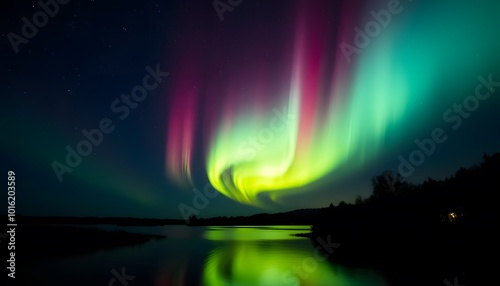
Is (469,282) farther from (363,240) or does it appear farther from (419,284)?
(363,240)

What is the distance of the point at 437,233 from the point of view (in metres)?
31.8

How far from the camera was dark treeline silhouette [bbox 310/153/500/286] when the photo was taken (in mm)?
22703

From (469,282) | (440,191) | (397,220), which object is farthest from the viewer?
(397,220)

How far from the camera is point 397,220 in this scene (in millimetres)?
38438

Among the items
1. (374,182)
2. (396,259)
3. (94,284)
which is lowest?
(396,259)

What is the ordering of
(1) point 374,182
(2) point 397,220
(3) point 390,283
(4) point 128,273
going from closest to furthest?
(3) point 390,283 → (4) point 128,273 → (2) point 397,220 → (1) point 374,182

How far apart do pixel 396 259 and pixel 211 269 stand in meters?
17.9

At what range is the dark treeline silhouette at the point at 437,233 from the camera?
22703 millimetres

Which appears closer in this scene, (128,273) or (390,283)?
(390,283)

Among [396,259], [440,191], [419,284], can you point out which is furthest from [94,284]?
[440,191]

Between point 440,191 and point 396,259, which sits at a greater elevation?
point 440,191

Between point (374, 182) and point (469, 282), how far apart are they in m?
75.0

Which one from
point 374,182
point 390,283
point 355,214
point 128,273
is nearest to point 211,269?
point 128,273

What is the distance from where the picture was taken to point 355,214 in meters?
52.3
